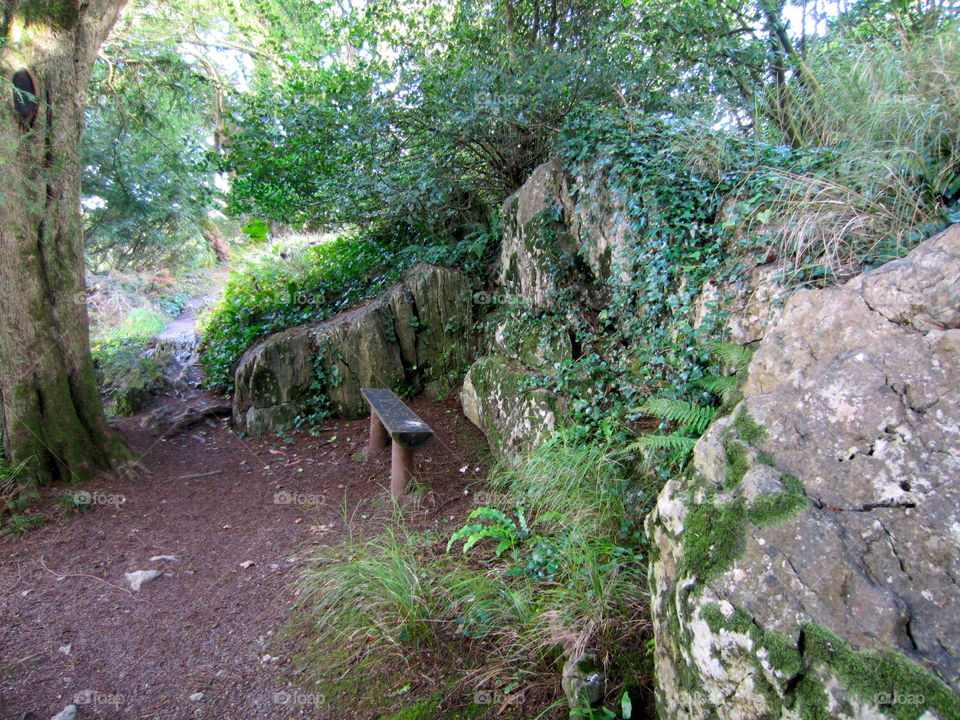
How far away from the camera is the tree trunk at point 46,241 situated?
179 inches

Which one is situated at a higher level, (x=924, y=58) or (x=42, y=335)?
(x=924, y=58)

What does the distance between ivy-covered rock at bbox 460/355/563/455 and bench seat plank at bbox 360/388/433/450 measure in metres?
0.72

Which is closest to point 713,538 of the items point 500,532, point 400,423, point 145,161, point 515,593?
point 515,593

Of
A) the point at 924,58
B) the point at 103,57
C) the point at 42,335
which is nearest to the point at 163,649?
the point at 42,335

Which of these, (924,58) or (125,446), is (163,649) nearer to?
(125,446)

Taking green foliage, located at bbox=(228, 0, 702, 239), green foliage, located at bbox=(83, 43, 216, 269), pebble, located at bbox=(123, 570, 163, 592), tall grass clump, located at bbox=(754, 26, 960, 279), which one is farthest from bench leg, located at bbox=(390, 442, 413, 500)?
green foliage, located at bbox=(83, 43, 216, 269)

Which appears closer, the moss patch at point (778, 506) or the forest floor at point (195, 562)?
the moss patch at point (778, 506)

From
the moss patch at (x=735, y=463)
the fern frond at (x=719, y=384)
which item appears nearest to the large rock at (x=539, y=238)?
the fern frond at (x=719, y=384)

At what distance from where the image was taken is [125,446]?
5.28 m

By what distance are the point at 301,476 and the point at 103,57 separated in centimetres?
499

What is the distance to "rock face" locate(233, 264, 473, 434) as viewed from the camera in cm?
663

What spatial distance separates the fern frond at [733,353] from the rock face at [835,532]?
52 cm

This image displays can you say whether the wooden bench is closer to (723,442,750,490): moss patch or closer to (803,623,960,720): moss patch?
(723,442,750,490): moss patch

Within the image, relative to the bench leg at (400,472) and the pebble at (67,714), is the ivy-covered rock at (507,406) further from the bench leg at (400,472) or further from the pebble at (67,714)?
the pebble at (67,714)
